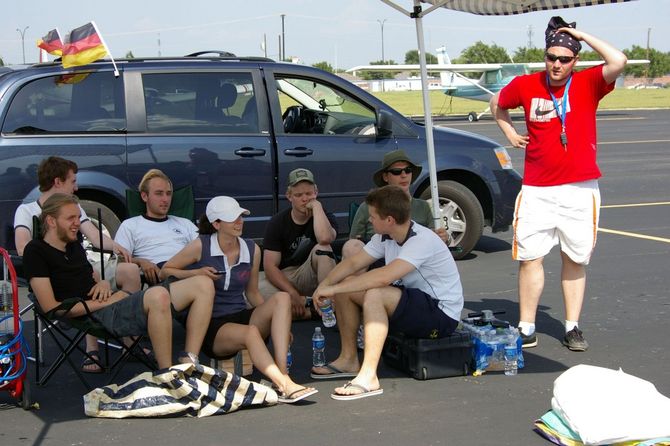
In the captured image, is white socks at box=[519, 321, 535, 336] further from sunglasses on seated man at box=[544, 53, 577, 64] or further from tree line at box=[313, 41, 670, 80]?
tree line at box=[313, 41, 670, 80]

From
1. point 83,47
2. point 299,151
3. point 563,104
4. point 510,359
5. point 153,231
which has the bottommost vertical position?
point 510,359

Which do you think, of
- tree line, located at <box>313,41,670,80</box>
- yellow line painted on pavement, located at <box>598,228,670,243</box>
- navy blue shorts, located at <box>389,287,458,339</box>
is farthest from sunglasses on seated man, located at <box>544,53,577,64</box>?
tree line, located at <box>313,41,670,80</box>

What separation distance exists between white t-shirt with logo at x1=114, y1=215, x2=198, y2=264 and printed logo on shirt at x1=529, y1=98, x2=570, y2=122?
2489 millimetres

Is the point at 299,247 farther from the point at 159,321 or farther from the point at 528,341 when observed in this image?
the point at 159,321

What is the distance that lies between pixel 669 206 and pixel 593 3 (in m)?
7.06

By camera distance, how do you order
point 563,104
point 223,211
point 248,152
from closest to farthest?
point 223,211 < point 563,104 < point 248,152

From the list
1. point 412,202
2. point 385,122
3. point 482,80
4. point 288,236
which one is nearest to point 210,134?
point 385,122

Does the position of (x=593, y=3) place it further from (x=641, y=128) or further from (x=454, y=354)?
(x=641, y=128)

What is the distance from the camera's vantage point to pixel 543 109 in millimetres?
5969

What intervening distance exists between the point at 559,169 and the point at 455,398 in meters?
1.71

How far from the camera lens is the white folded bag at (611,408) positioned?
4199mm

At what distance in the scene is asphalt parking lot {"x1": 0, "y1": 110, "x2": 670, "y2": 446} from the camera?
459 cm

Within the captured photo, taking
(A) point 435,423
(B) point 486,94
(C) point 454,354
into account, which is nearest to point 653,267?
(C) point 454,354

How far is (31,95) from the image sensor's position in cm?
785
